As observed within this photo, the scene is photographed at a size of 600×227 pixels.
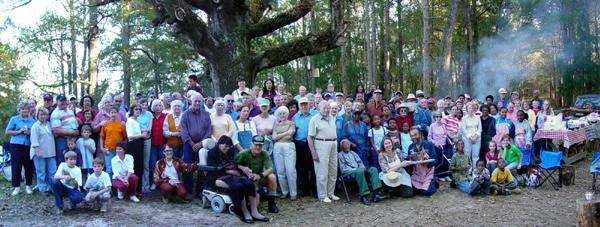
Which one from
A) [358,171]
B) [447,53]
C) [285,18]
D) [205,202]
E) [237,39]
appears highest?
[285,18]

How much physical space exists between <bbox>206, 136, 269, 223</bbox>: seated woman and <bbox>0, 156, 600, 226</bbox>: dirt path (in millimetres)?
218

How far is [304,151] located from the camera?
6.89m

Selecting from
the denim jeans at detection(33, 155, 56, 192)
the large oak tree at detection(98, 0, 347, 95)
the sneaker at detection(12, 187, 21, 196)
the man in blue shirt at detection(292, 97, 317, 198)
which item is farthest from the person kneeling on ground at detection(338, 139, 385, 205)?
the sneaker at detection(12, 187, 21, 196)

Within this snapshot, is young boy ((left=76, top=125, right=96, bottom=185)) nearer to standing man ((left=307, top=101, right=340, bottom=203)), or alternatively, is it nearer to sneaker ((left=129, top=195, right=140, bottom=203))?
sneaker ((left=129, top=195, right=140, bottom=203))

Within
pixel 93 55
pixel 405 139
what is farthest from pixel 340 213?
pixel 93 55

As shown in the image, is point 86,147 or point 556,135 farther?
point 556,135

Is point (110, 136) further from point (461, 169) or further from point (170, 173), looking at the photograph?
point (461, 169)

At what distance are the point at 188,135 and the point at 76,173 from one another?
1.64 meters

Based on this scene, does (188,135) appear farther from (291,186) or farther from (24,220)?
(24,220)

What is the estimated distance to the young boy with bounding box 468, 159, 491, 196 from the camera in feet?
22.7

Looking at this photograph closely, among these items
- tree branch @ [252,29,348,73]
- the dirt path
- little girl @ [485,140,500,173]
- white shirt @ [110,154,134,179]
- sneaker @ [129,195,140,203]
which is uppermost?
tree branch @ [252,29,348,73]

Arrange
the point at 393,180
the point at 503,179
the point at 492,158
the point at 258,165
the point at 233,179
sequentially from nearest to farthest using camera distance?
1. the point at 233,179
2. the point at 258,165
3. the point at 393,180
4. the point at 503,179
5. the point at 492,158

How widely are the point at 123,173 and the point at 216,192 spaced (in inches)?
61.2

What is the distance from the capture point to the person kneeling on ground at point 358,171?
6.64 metres
